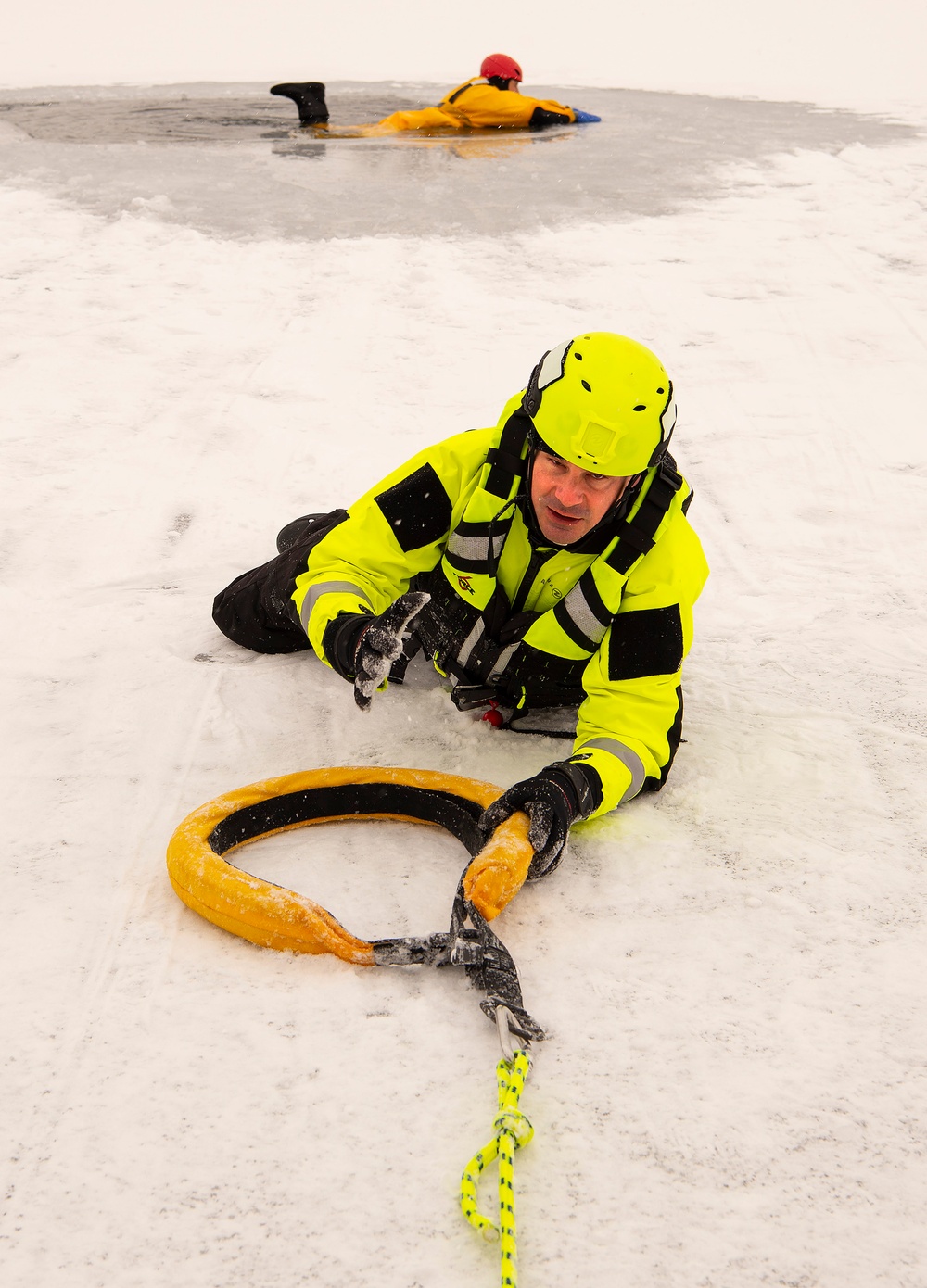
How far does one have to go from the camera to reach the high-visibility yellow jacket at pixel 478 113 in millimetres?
10344

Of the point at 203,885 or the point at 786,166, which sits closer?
the point at 203,885

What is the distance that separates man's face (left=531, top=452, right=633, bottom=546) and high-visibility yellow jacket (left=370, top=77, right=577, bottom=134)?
901 cm

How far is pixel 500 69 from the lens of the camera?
1059 cm

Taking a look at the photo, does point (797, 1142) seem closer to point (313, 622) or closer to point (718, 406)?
point (313, 622)

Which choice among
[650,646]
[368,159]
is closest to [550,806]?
[650,646]

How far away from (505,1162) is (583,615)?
4.43 ft

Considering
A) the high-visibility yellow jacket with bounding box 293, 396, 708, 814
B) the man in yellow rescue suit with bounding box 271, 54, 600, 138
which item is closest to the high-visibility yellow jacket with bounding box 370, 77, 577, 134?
the man in yellow rescue suit with bounding box 271, 54, 600, 138

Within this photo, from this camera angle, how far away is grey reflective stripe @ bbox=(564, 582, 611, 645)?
267 centimetres

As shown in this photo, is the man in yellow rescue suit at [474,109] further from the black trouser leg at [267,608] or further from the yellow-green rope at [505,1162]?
the yellow-green rope at [505,1162]

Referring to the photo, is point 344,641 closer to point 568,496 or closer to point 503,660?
point 503,660

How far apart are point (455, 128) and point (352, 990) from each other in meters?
10.3

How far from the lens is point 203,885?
2.28 m

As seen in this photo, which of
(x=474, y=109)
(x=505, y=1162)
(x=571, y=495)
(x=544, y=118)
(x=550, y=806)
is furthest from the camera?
(x=544, y=118)

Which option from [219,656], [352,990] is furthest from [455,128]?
[352,990]
